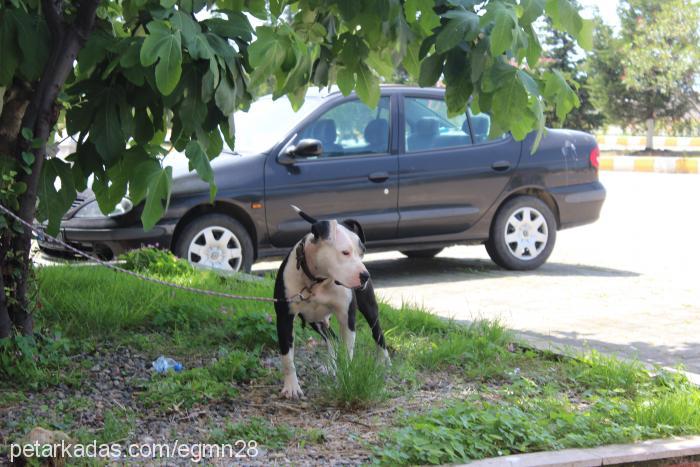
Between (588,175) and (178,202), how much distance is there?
4355mm

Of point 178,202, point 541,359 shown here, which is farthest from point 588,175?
point 541,359

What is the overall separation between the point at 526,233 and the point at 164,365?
580cm

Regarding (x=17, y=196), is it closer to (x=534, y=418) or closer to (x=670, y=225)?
(x=534, y=418)

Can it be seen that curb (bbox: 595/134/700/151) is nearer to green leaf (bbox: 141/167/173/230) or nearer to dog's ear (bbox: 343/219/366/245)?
dog's ear (bbox: 343/219/366/245)

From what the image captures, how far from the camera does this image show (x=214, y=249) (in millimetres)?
9500

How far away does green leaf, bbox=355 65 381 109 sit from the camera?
5883 mm

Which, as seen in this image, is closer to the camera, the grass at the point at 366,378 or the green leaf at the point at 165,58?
the green leaf at the point at 165,58

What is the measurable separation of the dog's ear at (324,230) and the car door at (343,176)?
15.0ft

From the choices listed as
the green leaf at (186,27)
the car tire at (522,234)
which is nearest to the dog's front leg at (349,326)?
the green leaf at (186,27)

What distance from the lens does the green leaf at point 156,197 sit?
173 inches

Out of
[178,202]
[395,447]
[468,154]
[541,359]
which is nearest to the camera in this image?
[395,447]

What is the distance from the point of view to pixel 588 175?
11000 millimetres

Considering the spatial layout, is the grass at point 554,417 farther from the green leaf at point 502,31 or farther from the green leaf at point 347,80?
the green leaf at point 347,80

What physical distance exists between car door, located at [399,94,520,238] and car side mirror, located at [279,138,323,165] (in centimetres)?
89
